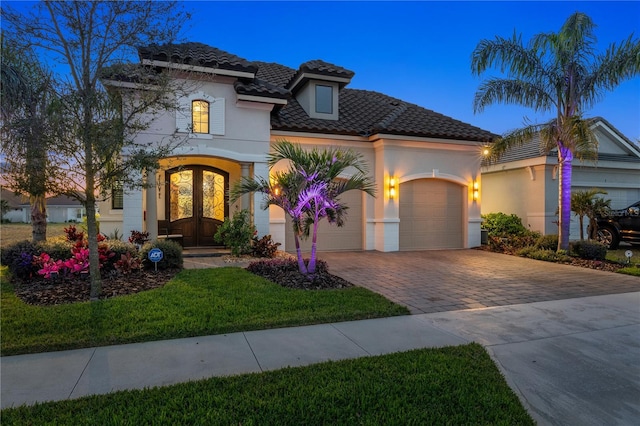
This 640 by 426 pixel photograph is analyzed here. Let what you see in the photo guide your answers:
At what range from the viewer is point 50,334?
13.8 feet

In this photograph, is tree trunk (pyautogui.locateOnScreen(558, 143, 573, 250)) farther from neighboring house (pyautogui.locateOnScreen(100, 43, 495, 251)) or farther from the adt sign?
the adt sign

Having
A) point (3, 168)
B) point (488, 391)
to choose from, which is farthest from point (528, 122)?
point (3, 168)

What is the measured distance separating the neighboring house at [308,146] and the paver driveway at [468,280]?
227cm

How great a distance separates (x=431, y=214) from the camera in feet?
45.8

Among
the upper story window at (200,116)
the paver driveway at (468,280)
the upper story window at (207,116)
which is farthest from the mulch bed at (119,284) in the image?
the upper story window at (200,116)

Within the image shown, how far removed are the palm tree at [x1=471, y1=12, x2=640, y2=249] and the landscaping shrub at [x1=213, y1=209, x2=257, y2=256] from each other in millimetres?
8626

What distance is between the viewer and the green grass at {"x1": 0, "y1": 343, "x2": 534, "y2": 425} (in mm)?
2668

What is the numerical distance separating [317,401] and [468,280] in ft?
20.0

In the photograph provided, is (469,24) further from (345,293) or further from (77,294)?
(77,294)

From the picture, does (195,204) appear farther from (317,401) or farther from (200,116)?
(317,401)

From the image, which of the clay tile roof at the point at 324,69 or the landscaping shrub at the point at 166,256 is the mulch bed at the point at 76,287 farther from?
the clay tile roof at the point at 324,69

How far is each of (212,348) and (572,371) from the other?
382 cm

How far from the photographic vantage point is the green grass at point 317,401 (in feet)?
8.75

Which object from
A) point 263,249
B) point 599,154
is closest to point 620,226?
point 599,154
